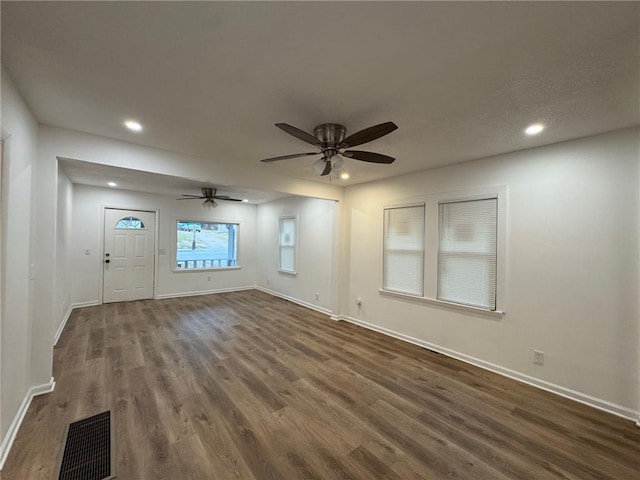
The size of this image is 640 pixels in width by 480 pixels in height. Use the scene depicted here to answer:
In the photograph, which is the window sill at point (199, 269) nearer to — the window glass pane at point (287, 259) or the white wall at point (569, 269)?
the window glass pane at point (287, 259)

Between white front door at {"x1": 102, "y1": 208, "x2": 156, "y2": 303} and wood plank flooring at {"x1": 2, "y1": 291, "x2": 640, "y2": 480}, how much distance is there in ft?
7.41

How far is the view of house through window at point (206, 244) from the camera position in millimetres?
6719

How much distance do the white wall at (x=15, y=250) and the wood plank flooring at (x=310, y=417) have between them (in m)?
0.38

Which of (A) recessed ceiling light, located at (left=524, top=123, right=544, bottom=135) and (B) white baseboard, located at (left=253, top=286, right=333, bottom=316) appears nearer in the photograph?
(A) recessed ceiling light, located at (left=524, top=123, right=544, bottom=135)

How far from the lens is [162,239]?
6.32 meters

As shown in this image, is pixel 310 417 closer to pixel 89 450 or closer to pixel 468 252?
pixel 89 450

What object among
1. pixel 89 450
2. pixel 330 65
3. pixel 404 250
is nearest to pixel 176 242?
pixel 89 450

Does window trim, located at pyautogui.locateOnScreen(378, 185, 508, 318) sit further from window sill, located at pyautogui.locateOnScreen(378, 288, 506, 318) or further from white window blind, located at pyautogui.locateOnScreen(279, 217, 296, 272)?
white window blind, located at pyautogui.locateOnScreen(279, 217, 296, 272)

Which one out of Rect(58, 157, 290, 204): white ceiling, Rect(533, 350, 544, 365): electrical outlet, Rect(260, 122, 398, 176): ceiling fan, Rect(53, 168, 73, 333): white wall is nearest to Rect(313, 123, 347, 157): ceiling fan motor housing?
Rect(260, 122, 398, 176): ceiling fan

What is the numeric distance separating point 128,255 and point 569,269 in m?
7.56

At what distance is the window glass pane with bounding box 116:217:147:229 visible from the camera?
586 cm

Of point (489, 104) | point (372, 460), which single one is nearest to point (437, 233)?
point (489, 104)

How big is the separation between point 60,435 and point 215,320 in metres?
2.82

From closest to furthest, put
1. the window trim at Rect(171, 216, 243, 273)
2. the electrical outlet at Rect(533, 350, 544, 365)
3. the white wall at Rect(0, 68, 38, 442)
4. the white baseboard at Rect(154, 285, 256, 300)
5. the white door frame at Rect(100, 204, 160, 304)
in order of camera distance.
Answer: the white wall at Rect(0, 68, 38, 442)
the electrical outlet at Rect(533, 350, 544, 365)
the white door frame at Rect(100, 204, 160, 304)
the white baseboard at Rect(154, 285, 256, 300)
the window trim at Rect(171, 216, 243, 273)
